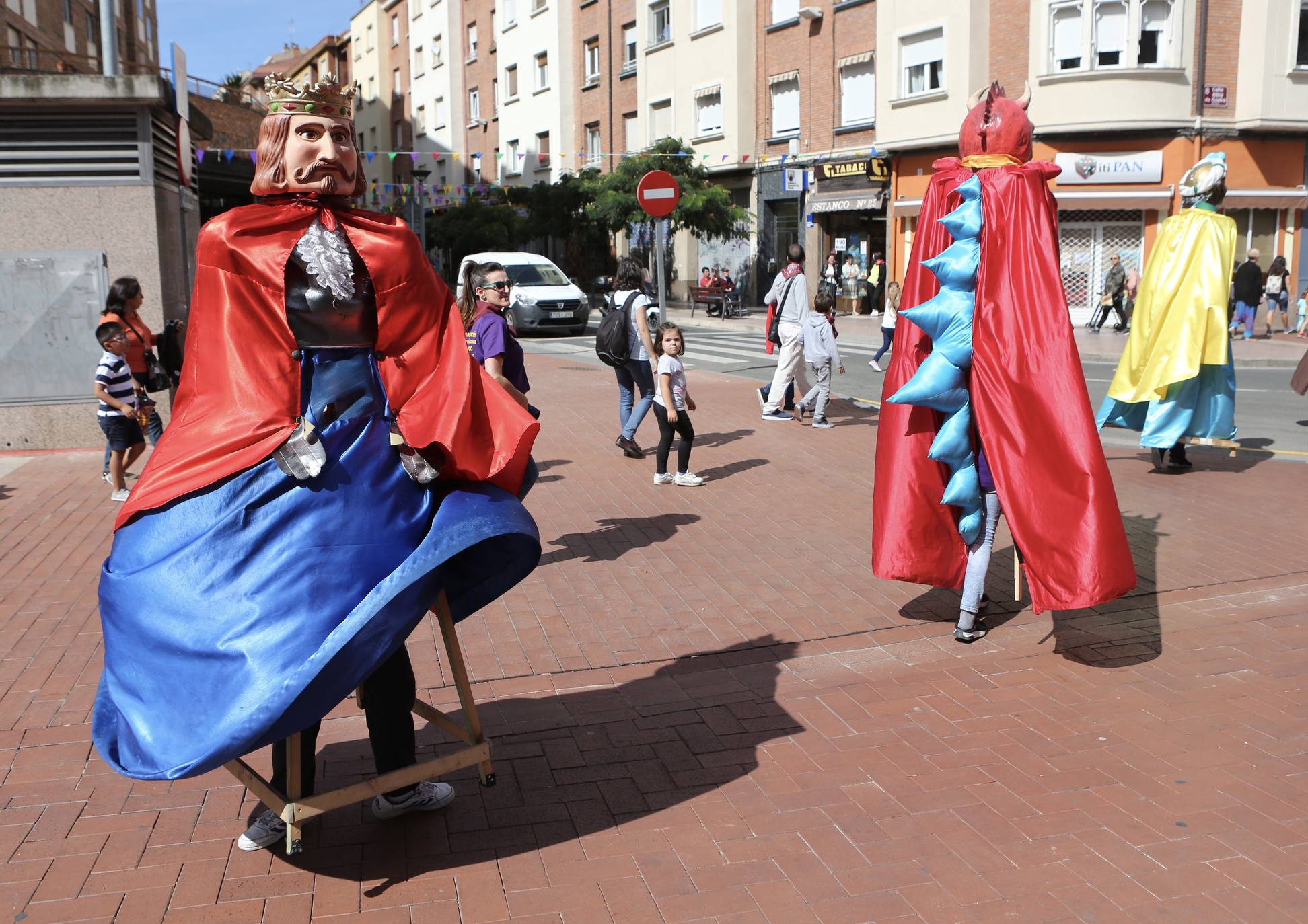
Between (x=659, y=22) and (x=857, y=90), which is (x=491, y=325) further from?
(x=659, y=22)

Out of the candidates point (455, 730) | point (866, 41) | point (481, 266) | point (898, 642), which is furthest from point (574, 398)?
point (866, 41)

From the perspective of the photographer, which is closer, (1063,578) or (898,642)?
(1063,578)

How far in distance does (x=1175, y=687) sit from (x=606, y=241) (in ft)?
118

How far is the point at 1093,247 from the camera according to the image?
26.7 meters

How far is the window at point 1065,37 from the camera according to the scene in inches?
990

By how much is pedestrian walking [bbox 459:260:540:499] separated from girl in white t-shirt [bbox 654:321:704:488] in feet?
4.79

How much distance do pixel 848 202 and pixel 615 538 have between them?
993 inches

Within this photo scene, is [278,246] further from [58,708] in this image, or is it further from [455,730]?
[58,708]

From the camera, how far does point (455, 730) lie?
12.3 feet

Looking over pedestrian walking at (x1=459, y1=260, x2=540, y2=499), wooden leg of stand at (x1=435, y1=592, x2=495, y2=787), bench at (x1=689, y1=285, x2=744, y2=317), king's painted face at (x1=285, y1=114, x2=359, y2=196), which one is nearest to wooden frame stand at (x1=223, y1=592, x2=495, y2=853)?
wooden leg of stand at (x1=435, y1=592, x2=495, y2=787)

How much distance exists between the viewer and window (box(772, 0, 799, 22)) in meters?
32.2

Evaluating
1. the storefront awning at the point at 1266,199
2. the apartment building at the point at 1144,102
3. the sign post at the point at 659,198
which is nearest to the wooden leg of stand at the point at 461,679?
the sign post at the point at 659,198

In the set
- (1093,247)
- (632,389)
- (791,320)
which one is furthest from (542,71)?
(632,389)

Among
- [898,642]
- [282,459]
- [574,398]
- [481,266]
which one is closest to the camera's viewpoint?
[282,459]
